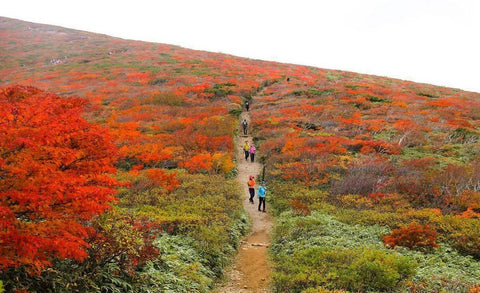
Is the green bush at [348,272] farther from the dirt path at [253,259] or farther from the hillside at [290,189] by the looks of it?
the dirt path at [253,259]

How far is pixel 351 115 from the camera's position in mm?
31859

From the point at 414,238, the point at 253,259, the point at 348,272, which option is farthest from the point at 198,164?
the point at 414,238

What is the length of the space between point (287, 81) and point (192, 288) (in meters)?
44.8

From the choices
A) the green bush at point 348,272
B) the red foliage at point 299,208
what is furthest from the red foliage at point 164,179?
the green bush at point 348,272

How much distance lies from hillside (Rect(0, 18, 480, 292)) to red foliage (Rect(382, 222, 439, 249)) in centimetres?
5

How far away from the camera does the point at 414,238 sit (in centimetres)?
1103

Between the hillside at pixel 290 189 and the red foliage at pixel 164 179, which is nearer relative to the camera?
the hillside at pixel 290 189

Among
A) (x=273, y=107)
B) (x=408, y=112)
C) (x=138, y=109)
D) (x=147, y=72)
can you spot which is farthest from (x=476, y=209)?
(x=147, y=72)

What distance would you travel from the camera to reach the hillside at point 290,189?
858 cm

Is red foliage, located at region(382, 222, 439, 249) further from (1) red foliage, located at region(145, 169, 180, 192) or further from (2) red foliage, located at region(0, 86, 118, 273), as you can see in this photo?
(1) red foliage, located at region(145, 169, 180, 192)

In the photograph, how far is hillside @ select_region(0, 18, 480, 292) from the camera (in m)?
8.58

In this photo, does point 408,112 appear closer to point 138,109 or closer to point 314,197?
point 314,197

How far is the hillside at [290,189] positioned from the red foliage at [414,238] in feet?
0.16

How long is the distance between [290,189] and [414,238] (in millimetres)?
7609
